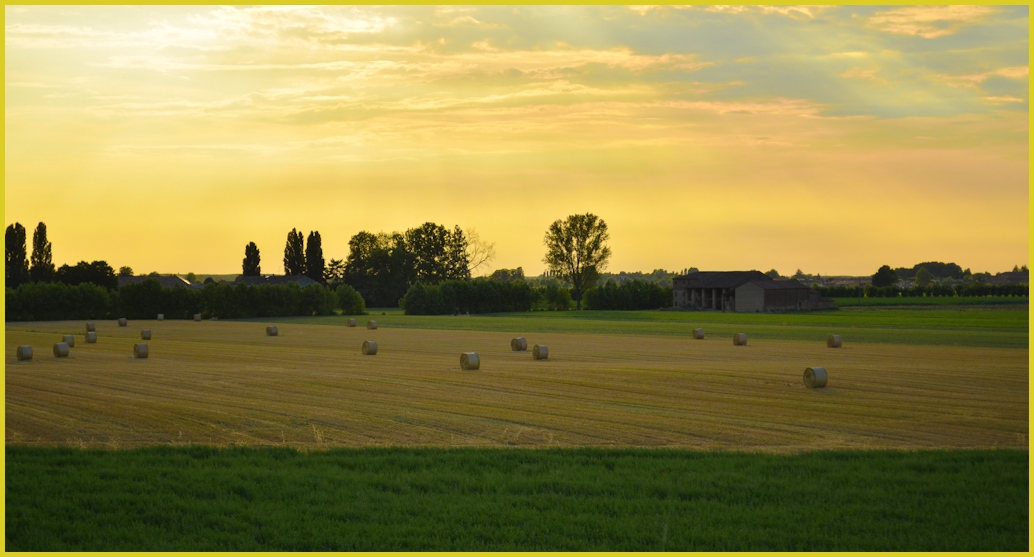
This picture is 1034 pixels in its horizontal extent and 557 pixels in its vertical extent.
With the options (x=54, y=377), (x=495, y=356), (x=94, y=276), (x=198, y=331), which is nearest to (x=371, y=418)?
(x=54, y=377)

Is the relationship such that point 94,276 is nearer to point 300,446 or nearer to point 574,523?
point 300,446

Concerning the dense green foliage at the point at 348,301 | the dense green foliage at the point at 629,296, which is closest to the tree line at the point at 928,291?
the dense green foliage at the point at 629,296

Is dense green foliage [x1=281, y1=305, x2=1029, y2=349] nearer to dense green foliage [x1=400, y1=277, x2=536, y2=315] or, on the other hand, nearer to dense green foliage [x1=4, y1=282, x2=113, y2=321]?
dense green foliage [x1=400, y1=277, x2=536, y2=315]

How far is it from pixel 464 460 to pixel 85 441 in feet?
21.2

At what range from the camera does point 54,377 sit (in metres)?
25.7

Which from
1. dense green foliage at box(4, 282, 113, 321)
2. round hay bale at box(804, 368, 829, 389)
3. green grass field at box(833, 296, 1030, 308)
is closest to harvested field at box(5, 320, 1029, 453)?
round hay bale at box(804, 368, 829, 389)

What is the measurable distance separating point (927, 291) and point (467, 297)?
61.7 meters

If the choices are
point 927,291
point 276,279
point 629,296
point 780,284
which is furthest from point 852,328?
point 276,279

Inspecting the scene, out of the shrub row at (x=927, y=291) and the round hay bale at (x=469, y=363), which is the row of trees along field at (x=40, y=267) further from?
the shrub row at (x=927, y=291)

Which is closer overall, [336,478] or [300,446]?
[336,478]

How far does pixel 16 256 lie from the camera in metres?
94.6

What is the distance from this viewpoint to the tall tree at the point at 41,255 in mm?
96938

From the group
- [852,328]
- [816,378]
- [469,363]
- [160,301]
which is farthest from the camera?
[160,301]

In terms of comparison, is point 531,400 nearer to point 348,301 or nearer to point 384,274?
point 348,301
